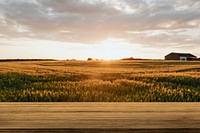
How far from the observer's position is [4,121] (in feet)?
11.0

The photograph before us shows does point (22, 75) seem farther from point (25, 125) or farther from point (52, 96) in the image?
point (25, 125)

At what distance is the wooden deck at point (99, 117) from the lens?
119 inches

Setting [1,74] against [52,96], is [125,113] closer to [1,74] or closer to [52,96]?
[52,96]

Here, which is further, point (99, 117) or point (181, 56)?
point (181, 56)

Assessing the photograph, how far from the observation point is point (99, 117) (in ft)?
11.5

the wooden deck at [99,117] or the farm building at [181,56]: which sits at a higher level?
the farm building at [181,56]

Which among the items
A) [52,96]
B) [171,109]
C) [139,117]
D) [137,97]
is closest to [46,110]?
[139,117]

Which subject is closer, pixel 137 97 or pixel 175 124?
pixel 175 124

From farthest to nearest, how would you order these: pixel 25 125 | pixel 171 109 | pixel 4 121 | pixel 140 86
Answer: pixel 140 86
pixel 171 109
pixel 4 121
pixel 25 125

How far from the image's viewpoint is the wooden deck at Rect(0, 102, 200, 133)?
3.03 metres

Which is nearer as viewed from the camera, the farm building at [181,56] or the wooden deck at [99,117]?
the wooden deck at [99,117]

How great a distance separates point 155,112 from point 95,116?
727mm

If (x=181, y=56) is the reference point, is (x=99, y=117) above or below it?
below

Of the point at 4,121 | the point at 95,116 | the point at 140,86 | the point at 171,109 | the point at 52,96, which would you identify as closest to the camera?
the point at 4,121
